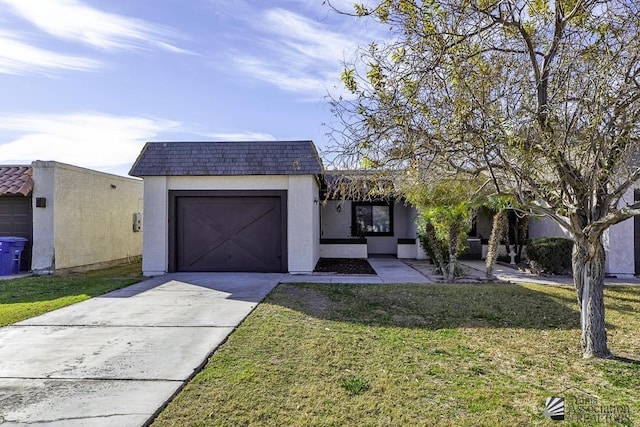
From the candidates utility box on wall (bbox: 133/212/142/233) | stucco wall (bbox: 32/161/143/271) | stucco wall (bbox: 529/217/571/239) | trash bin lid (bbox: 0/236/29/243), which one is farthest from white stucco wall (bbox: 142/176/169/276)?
stucco wall (bbox: 529/217/571/239)

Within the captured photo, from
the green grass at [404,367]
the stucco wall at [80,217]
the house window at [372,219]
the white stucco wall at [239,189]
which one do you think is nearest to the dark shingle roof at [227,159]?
the white stucco wall at [239,189]

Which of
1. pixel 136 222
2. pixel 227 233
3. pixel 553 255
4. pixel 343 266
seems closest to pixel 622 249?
pixel 553 255

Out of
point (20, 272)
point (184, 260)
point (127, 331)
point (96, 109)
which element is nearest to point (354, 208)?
point (184, 260)

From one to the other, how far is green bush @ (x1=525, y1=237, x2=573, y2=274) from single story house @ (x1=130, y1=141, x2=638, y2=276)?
22.4 feet

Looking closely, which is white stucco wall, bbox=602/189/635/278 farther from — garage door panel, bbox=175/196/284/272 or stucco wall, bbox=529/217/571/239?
garage door panel, bbox=175/196/284/272

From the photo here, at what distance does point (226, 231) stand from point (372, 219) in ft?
28.4

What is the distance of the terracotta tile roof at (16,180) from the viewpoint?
12.6 meters

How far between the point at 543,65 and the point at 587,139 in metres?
1.04

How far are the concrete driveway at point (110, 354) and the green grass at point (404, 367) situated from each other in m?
0.35

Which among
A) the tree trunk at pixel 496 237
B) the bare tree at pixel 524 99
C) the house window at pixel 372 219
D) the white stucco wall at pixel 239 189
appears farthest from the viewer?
the house window at pixel 372 219

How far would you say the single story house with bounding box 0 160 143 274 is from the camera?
41.2ft

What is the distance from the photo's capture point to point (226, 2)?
8.57 m

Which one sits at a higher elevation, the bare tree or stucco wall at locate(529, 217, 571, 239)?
the bare tree

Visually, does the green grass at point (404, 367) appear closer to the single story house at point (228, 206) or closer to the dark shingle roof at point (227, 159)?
the single story house at point (228, 206)
